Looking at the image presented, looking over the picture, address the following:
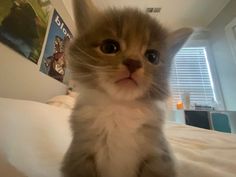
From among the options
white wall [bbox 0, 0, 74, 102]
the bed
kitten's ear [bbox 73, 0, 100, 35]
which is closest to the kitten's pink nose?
kitten's ear [bbox 73, 0, 100, 35]

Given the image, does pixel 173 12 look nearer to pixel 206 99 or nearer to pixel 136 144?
pixel 206 99

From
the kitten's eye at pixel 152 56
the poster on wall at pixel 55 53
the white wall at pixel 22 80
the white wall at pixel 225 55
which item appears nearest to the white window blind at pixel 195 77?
the white wall at pixel 225 55

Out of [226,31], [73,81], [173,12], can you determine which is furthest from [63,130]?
[226,31]

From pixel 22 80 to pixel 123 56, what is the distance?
1019 millimetres

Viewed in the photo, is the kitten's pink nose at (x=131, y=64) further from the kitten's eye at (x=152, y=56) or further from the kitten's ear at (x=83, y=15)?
the kitten's ear at (x=83, y=15)

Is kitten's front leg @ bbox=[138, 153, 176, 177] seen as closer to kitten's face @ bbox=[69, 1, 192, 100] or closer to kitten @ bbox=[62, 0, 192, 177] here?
kitten @ bbox=[62, 0, 192, 177]

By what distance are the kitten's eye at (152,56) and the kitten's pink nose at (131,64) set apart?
0.34 feet

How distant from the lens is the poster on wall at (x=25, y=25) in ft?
3.50

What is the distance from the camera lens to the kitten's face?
1.54 ft

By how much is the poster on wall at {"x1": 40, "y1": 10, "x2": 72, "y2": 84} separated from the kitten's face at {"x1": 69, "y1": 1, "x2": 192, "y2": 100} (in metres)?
1.07

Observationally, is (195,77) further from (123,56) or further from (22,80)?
(123,56)

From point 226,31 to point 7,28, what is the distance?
9.71ft

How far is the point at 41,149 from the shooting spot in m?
0.63

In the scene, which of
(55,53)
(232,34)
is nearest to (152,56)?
(55,53)
